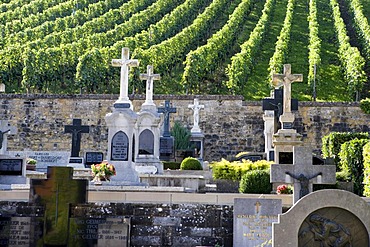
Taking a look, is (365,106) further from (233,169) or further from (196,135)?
(233,169)

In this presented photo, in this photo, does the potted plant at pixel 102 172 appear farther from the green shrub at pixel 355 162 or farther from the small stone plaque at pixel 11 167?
the green shrub at pixel 355 162

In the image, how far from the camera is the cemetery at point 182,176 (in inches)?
377

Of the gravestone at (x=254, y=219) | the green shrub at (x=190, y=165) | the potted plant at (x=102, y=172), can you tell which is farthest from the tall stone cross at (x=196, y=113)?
the gravestone at (x=254, y=219)

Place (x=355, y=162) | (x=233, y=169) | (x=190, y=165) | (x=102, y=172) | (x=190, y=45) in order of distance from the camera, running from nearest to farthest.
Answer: (x=102, y=172) → (x=355, y=162) → (x=233, y=169) → (x=190, y=165) → (x=190, y=45)

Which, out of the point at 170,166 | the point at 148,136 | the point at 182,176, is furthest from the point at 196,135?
the point at 182,176

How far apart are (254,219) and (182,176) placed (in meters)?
5.45

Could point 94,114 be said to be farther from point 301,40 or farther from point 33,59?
point 301,40

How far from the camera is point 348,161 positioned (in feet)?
56.0

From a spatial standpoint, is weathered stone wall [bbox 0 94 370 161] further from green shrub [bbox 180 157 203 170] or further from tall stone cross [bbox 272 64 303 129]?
tall stone cross [bbox 272 64 303 129]

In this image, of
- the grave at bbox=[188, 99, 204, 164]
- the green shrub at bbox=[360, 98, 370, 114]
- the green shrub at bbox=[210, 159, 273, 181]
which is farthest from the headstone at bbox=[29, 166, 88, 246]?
the green shrub at bbox=[360, 98, 370, 114]

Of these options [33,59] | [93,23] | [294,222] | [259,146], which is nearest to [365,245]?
[294,222]

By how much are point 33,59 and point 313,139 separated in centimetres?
1682

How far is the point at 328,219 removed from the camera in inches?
332

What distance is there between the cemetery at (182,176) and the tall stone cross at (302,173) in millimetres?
18
